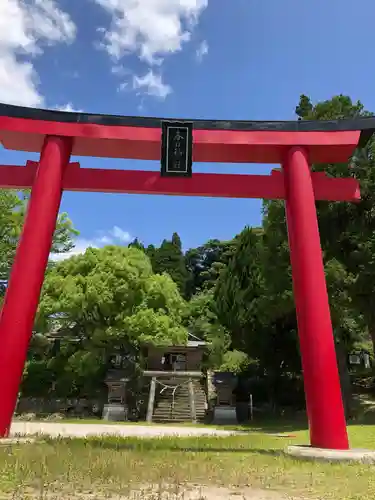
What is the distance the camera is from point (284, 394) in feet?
84.7

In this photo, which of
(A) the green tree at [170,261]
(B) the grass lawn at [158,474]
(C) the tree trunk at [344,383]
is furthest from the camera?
(A) the green tree at [170,261]

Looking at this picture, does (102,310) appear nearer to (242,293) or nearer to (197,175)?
(242,293)

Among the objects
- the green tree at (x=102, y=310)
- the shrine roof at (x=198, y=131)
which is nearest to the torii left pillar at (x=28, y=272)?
the shrine roof at (x=198, y=131)

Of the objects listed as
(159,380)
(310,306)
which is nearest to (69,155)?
(310,306)

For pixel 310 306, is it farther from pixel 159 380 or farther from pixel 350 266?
pixel 159 380

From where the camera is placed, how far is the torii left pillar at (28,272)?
7980mm

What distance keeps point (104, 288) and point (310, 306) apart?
54.3 feet

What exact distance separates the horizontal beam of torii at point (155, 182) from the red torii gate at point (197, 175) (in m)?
0.02

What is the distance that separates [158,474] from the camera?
17.8ft

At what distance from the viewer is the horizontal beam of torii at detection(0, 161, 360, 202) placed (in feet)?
31.9

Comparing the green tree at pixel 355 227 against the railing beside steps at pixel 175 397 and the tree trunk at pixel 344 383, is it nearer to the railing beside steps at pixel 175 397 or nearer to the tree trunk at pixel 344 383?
the tree trunk at pixel 344 383

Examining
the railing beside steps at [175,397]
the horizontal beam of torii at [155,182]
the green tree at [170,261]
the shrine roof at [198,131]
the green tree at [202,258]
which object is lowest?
the railing beside steps at [175,397]

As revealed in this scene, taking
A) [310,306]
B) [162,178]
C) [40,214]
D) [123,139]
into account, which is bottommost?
[310,306]

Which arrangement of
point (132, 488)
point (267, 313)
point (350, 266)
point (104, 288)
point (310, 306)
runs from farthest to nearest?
point (104, 288), point (267, 313), point (350, 266), point (310, 306), point (132, 488)
